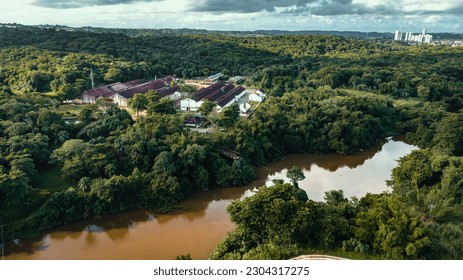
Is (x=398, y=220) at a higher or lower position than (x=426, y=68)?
lower

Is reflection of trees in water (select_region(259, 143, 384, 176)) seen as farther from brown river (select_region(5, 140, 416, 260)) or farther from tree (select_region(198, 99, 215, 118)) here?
tree (select_region(198, 99, 215, 118))

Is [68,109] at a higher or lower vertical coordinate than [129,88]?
lower

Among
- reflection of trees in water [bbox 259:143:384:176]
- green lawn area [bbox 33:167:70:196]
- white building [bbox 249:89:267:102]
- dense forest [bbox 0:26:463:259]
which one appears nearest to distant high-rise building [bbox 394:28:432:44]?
dense forest [bbox 0:26:463:259]

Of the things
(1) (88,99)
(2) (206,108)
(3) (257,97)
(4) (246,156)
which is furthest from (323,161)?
(1) (88,99)

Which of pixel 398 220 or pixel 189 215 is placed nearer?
pixel 398 220

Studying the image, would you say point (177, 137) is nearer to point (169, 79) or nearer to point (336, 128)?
point (336, 128)

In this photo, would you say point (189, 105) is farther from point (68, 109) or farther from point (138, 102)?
point (68, 109)
